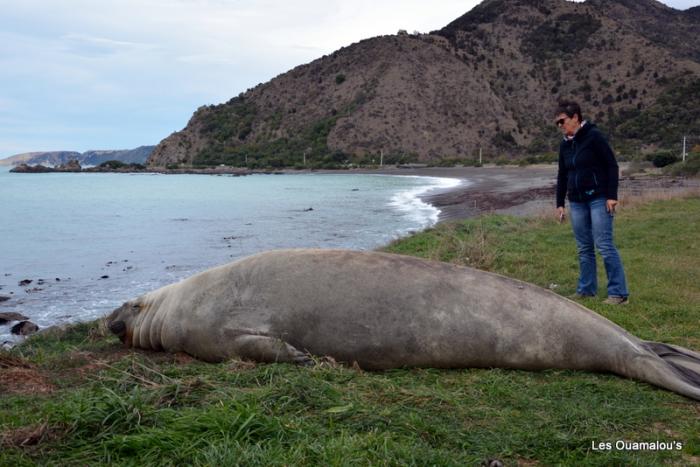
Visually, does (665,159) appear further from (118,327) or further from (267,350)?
(267,350)

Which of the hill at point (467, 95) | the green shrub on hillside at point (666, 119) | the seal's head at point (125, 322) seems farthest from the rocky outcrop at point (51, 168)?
the seal's head at point (125, 322)

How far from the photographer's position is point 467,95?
283 ft

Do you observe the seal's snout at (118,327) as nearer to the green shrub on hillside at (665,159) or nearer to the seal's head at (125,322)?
the seal's head at (125,322)

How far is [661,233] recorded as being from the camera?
12.8 m

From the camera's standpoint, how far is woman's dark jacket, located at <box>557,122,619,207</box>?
24.4 ft

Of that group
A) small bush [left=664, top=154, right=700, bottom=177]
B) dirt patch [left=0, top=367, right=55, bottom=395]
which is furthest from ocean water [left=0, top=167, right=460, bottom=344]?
small bush [left=664, top=154, right=700, bottom=177]

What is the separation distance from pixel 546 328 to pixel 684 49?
4435 inches

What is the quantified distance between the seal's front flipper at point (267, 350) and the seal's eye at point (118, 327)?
6.51 ft

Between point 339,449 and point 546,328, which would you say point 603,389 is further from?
point 339,449

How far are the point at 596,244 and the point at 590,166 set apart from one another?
0.95 meters

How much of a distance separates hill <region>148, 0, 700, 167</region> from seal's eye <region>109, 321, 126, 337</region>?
225 feet

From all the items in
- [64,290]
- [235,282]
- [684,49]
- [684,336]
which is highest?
[684,49]

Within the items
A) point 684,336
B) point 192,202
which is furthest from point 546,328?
point 192,202

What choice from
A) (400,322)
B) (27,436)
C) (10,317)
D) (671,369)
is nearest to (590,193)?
(671,369)
